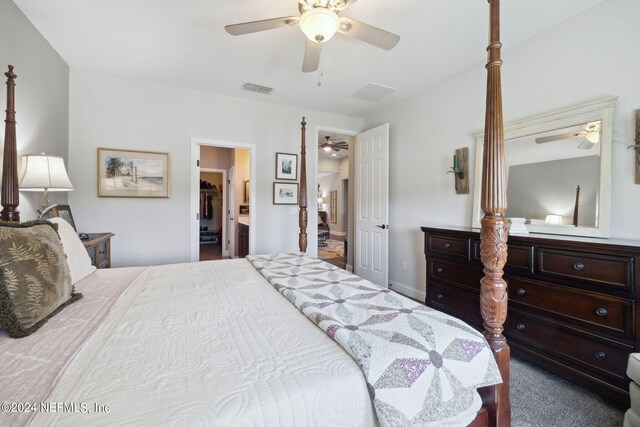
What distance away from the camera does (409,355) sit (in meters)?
0.89

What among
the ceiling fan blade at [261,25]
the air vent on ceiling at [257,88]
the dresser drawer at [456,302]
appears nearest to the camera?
the ceiling fan blade at [261,25]

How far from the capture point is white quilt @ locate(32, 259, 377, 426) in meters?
0.65

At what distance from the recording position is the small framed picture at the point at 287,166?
408 centimetres

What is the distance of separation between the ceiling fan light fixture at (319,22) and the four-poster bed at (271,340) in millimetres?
898

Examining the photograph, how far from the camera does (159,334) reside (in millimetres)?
1010

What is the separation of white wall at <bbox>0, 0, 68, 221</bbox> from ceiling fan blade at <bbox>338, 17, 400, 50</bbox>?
232cm

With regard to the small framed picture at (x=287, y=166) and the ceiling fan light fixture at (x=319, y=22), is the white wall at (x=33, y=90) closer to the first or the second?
the ceiling fan light fixture at (x=319, y=22)

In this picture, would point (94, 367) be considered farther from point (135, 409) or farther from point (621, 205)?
point (621, 205)

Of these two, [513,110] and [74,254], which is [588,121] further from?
[74,254]

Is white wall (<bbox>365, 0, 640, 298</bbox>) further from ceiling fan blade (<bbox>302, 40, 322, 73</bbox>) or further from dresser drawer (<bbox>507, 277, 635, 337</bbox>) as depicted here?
ceiling fan blade (<bbox>302, 40, 322, 73</bbox>)

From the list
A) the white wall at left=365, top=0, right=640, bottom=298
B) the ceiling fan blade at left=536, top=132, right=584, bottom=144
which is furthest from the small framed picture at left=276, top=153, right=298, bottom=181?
the ceiling fan blade at left=536, top=132, right=584, bottom=144

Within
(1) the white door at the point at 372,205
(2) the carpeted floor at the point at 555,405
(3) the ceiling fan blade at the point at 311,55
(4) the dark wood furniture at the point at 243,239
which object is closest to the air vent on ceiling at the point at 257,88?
(3) the ceiling fan blade at the point at 311,55

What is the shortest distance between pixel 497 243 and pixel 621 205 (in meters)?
1.62

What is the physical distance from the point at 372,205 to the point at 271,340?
3.31 meters
